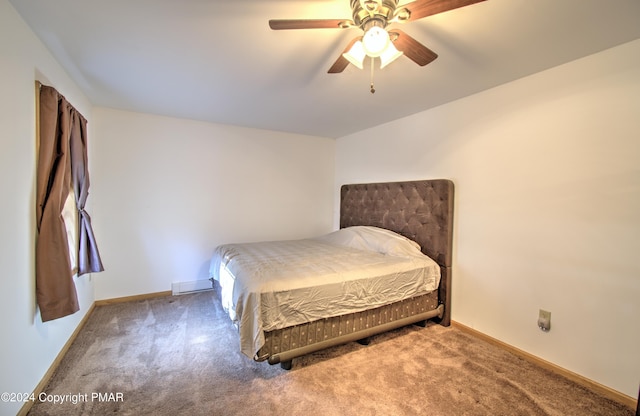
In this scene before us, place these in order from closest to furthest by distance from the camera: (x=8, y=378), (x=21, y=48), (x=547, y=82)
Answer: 1. (x=8, y=378)
2. (x=21, y=48)
3. (x=547, y=82)

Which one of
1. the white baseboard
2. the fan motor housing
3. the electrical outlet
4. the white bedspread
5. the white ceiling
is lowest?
the white baseboard

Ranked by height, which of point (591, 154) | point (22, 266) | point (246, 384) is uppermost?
point (591, 154)

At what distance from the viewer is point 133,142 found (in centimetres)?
337

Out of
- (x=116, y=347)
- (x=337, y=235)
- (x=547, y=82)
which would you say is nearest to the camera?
(x=547, y=82)

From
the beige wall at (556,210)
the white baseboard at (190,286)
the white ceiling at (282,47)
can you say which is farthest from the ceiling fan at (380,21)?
the white baseboard at (190,286)

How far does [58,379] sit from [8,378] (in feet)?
1.81

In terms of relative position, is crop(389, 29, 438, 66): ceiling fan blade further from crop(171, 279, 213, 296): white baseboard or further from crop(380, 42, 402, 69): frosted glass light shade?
crop(171, 279, 213, 296): white baseboard

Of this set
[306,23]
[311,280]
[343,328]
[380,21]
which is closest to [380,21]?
[380,21]

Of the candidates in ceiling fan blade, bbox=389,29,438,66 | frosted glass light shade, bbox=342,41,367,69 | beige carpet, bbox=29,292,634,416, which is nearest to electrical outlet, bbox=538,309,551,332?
beige carpet, bbox=29,292,634,416

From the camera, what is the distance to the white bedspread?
76.2 inches

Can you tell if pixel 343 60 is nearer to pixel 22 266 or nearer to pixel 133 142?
pixel 22 266

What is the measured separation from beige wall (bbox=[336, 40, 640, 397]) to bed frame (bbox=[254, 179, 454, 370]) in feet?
0.49

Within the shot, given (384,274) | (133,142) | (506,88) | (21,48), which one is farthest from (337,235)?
(21,48)

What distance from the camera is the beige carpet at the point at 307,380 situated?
1.68 metres
